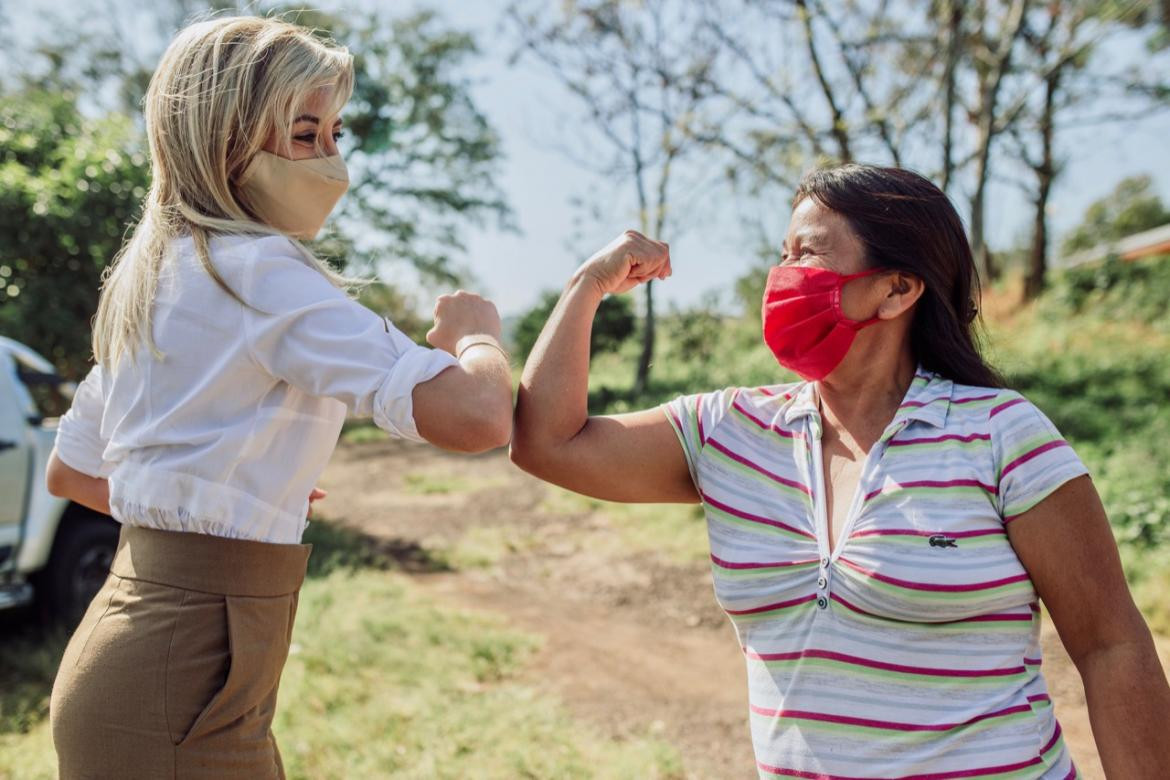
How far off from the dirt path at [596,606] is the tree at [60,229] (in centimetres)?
291

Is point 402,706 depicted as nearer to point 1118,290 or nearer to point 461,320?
point 461,320

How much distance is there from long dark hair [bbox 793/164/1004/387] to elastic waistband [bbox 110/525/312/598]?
47.8 inches

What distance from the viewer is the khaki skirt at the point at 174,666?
144 cm

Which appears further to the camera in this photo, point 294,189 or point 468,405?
point 294,189

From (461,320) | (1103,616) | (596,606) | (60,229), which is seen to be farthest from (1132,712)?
(60,229)

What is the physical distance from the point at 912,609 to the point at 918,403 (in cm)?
39

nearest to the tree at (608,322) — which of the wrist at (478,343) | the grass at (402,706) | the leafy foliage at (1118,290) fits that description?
the leafy foliage at (1118,290)

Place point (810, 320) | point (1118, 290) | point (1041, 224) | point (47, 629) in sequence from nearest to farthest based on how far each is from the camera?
point (810, 320)
point (47, 629)
point (1118, 290)
point (1041, 224)

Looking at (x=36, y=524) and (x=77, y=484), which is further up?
(x=77, y=484)

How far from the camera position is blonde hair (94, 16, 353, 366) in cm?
149

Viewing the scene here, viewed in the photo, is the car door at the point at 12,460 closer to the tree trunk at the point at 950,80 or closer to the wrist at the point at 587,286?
the wrist at the point at 587,286

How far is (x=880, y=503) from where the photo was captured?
1.61m

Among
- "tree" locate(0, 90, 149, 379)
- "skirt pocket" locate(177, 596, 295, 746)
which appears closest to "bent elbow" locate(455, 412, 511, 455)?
"skirt pocket" locate(177, 596, 295, 746)

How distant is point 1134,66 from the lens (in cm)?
1455
